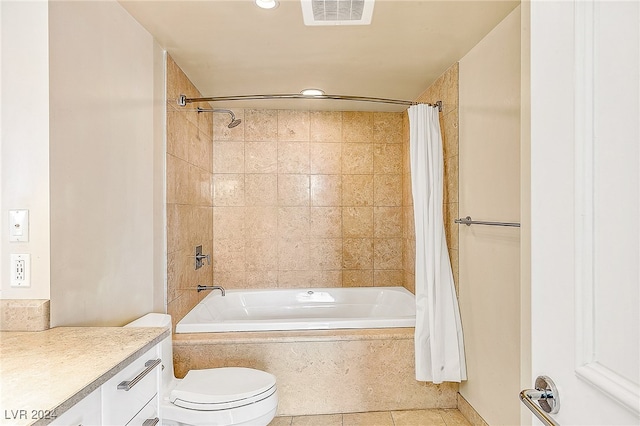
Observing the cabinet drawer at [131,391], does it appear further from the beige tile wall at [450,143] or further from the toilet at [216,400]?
the beige tile wall at [450,143]

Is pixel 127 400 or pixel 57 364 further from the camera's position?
pixel 127 400

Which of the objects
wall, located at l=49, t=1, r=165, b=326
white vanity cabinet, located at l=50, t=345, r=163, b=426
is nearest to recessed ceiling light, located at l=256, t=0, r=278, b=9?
wall, located at l=49, t=1, r=165, b=326

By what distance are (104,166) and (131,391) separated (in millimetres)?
1050

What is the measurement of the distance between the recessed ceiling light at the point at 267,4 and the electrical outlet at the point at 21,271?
144 cm

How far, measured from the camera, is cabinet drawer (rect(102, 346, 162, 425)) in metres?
1.15

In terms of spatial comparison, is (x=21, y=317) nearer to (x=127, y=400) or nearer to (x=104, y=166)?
(x=127, y=400)

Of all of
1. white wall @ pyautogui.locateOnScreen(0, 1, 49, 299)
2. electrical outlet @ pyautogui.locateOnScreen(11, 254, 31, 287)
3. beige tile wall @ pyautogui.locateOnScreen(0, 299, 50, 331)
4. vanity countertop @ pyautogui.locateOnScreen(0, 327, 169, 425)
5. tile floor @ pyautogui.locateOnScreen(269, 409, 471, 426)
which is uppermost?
white wall @ pyautogui.locateOnScreen(0, 1, 49, 299)

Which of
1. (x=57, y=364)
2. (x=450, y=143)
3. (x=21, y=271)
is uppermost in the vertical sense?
(x=450, y=143)

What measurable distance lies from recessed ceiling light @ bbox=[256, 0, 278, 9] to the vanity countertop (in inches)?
59.0

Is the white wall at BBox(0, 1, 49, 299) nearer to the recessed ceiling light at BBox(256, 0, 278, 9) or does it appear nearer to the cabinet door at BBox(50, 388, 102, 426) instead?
the cabinet door at BBox(50, 388, 102, 426)

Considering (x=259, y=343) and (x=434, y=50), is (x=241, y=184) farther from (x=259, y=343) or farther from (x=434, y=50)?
(x=434, y=50)

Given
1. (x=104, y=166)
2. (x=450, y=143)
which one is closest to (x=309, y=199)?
(x=450, y=143)

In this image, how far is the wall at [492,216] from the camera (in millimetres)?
2145

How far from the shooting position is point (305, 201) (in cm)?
409
